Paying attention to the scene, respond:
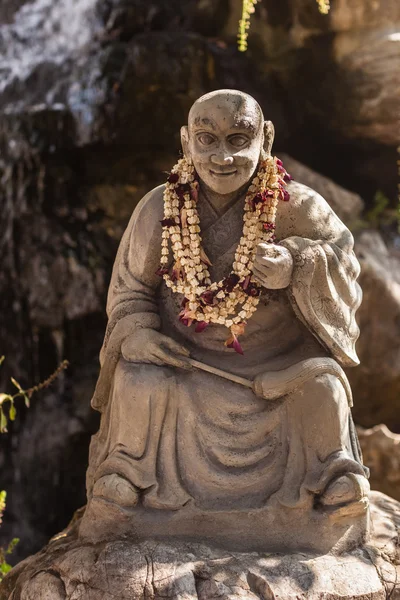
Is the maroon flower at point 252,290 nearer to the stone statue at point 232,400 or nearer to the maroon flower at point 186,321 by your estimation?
the stone statue at point 232,400

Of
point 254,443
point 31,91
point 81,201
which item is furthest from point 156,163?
point 254,443

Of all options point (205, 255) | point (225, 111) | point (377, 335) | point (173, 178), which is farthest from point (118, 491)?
point (377, 335)

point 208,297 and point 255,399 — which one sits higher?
point 208,297

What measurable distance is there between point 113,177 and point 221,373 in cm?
501

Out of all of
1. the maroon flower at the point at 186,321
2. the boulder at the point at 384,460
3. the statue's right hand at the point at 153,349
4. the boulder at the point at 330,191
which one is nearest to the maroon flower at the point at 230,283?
the maroon flower at the point at 186,321

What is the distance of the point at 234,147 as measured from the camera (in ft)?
14.3

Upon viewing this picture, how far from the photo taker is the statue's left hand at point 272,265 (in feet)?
14.0

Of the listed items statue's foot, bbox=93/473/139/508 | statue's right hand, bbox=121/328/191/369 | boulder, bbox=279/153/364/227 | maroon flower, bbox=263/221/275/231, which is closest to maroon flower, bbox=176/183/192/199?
maroon flower, bbox=263/221/275/231

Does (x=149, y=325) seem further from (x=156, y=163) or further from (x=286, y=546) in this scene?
(x=156, y=163)

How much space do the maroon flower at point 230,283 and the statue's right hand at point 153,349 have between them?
0.39m

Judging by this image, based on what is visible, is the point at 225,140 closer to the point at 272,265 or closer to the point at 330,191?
the point at 272,265

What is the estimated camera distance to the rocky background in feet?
A: 27.4

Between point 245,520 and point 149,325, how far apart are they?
3.70 feet

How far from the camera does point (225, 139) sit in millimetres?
4348
